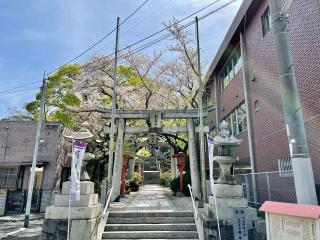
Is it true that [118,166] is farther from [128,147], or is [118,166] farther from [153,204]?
[128,147]

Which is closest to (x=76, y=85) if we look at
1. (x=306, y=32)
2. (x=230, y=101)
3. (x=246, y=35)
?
(x=230, y=101)

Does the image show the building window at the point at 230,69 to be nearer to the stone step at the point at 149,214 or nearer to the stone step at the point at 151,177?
the stone step at the point at 149,214

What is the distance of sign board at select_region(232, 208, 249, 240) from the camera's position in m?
7.16

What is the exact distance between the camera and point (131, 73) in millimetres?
22734

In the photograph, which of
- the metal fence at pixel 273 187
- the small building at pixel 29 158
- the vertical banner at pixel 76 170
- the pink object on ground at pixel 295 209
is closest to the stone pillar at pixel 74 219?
the vertical banner at pixel 76 170

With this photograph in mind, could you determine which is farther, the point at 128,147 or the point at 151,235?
the point at 128,147

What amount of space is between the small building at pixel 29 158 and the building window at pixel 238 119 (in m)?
12.0

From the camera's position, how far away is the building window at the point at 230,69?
52.1 feet

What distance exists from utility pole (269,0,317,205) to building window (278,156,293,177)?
20.8ft

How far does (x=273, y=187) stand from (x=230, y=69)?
358 inches

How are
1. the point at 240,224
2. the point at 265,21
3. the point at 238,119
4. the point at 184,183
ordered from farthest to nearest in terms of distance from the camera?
the point at 184,183 → the point at 238,119 → the point at 265,21 → the point at 240,224

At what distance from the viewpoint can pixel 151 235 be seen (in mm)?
8492

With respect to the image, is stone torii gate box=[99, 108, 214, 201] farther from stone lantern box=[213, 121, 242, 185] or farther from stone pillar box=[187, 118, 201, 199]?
stone lantern box=[213, 121, 242, 185]

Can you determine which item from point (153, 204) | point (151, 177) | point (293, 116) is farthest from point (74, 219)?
point (151, 177)
